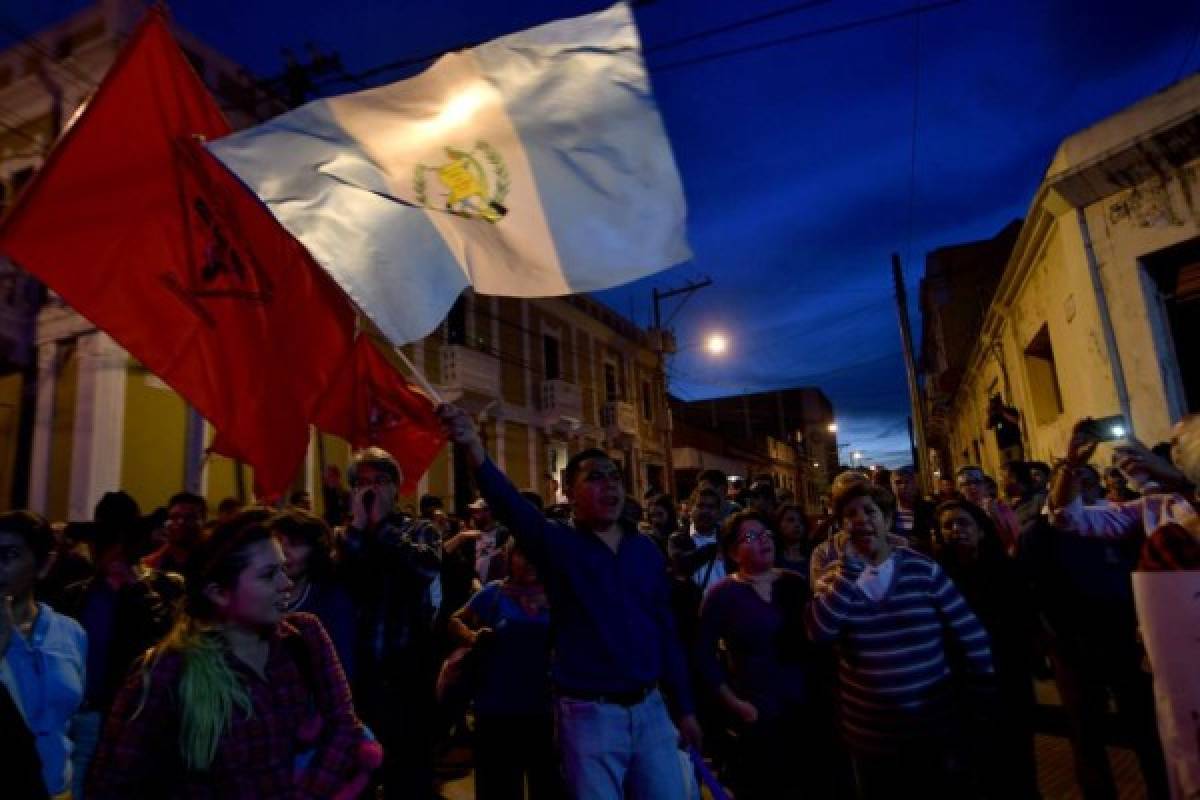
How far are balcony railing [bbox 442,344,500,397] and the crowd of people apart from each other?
45.4ft

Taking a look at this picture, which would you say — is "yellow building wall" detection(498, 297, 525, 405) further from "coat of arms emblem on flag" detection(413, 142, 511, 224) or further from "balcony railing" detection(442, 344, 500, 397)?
"coat of arms emblem on flag" detection(413, 142, 511, 224)

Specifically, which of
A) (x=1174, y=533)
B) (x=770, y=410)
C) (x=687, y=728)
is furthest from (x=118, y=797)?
(x=770, y=410)

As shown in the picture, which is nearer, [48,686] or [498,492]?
[48,686]

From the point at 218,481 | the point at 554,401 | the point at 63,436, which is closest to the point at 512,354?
the point at 554,401

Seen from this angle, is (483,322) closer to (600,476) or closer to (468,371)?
(468,371)

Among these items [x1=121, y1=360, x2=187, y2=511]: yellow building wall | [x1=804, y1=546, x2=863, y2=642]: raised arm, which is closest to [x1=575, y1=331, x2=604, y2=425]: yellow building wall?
[x1=121, y1=360, x2=187, y2=511]: yellow building wall

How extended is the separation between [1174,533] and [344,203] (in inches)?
130

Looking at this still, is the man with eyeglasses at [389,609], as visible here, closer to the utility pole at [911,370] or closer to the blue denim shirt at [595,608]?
the blue denim shirt at [595,608]

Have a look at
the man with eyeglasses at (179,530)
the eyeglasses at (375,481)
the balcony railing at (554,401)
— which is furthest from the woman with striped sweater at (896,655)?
the balcony railing at (554,401)

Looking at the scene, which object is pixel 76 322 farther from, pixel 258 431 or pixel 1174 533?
pixel 1174 533

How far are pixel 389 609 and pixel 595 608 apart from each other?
3.72ft

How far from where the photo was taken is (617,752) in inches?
115

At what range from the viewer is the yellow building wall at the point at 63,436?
41.0ft

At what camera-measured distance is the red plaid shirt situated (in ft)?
6.26
